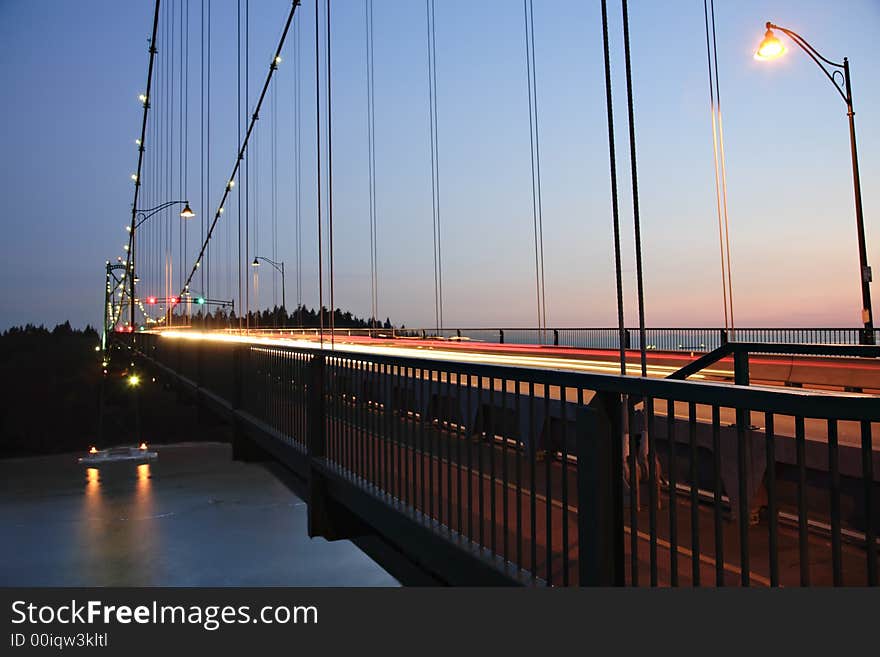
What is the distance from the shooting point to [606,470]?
2.66 metres

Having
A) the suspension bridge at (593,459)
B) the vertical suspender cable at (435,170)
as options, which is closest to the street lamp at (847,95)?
the suspension bridge at (593,459)

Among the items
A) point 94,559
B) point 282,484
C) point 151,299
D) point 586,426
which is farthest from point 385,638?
point 151,299

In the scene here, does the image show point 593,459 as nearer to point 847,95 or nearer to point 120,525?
point 847,95

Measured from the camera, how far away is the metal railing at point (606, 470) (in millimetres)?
2061

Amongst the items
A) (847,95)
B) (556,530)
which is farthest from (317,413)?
(847,95)

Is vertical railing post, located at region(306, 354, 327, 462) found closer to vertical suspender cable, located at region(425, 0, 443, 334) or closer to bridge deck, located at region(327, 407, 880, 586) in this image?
bridge deck, located at region(327, 407, 880, 586)

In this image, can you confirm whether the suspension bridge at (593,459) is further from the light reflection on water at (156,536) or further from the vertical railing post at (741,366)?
the light reflection on water at (156,536)

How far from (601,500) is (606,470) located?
0.12 m

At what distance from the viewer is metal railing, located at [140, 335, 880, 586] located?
2.06 m

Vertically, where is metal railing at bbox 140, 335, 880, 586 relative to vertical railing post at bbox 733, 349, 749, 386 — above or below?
below

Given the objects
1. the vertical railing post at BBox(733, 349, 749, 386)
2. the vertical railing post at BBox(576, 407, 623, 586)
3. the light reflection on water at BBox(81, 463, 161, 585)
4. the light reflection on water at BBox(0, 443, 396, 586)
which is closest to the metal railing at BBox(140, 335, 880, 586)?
the vertical railing post at BBox(576, 407, 623, 586)

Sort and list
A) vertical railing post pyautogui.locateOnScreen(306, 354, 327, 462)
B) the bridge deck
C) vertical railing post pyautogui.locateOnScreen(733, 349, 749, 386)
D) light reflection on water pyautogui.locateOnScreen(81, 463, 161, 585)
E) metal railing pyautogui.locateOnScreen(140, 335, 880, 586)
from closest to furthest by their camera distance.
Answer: metal railing pyautogui.locateOnScreen(140, 335, 880, 586) → the bridge deck → vertical railing post pyautogui.locateOnScreen(733, 349, 749, 386) → vertical railing post pyautogui.locateOnScreen(306, 354, 327, 462) → light reflection on water pyautogui.locateOnScreen(81, 463, 161, 585)

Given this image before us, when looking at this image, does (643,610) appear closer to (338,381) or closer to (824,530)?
(824,530)

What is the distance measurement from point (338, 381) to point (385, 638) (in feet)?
11.9
